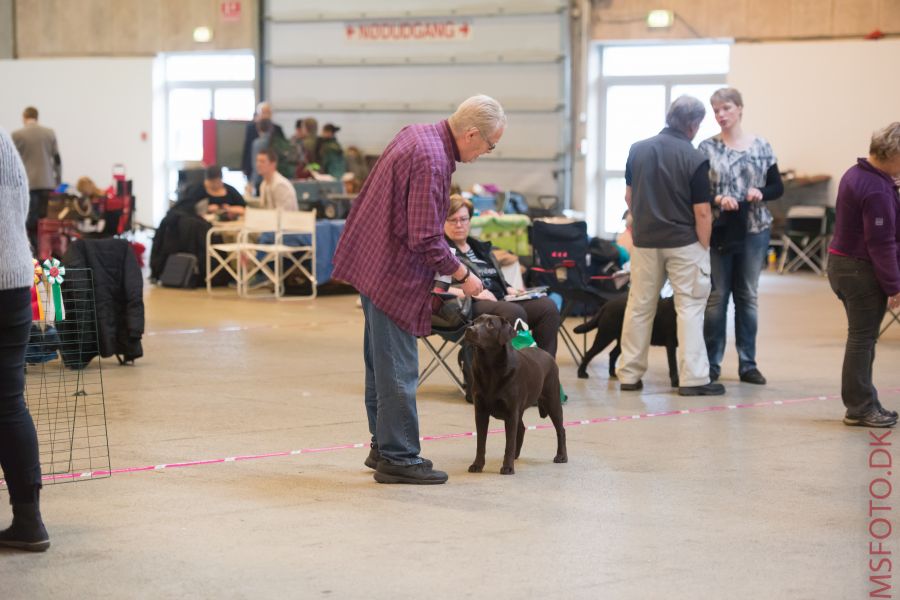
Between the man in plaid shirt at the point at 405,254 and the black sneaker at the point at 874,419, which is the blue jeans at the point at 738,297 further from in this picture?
the man in plaid shirt at the point at 405,254

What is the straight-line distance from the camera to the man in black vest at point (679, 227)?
19.5 feet

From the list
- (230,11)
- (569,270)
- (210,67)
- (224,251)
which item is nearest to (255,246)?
(224,251)

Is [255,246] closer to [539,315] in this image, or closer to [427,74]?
[539,315]

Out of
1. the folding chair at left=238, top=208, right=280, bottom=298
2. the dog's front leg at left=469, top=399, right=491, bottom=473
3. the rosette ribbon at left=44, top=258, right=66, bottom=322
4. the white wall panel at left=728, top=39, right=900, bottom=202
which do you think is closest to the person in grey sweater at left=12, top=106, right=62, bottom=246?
the folding chair at left=238, top=208, right=280, bottom=298

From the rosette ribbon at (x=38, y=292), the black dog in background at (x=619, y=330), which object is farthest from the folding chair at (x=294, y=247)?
the rosette ribbon at (x=38, y=292)

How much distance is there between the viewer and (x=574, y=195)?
52.0ft

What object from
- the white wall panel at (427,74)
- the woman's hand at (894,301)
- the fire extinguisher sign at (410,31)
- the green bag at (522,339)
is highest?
the fire extinguisher sign at (410,31)

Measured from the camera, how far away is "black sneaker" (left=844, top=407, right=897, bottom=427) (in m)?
5.36

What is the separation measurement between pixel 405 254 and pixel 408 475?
0.76 m

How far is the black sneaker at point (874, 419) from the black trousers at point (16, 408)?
345 cm

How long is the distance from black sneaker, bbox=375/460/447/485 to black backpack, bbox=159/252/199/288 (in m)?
7.54

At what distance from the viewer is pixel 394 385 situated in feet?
13.8

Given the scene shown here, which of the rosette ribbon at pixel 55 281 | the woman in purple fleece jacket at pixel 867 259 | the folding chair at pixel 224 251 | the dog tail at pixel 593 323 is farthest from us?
the folding chair at pixel 224 251

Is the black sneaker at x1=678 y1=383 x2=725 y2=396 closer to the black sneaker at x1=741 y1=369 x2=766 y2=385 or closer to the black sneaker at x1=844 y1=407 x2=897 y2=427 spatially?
the black sneaker at x1=741 y1=369 x2=766 y2=385
